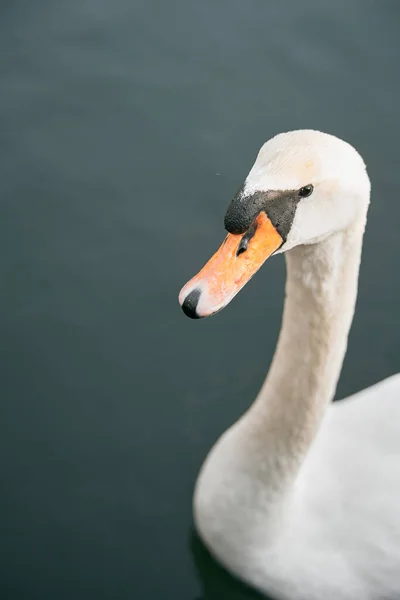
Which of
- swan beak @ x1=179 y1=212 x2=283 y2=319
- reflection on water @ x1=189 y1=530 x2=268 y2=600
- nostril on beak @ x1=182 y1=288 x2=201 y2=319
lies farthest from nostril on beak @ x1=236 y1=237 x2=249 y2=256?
reflection on water @ x1=189 y1=530 x2=268 y2=600

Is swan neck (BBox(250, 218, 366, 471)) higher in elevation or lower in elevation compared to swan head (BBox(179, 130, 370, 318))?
lower

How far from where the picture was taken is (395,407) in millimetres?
3730

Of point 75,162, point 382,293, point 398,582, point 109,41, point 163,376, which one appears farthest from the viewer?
point 109,41

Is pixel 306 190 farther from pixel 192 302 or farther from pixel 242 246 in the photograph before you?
pixel 192 302

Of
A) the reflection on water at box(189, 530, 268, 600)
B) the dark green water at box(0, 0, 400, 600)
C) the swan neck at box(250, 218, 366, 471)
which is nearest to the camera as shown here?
the swan neck at box(250, 218, 366, 471)

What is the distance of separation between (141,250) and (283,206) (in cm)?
241

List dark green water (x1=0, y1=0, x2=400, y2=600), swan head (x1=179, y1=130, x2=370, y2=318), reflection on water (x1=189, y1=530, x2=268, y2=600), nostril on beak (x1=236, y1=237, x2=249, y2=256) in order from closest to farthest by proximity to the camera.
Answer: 1. swan head (x1=179, y1=130, x2=370, y2=318)
2. nostril on beak (x1=236, y1=237, x2=249, y2=256)
3. reflection on water (x1=189, y1=530, x2=268, y2=600)
4. dark green water (x1=0, y1=0, x2=400, y2=600)

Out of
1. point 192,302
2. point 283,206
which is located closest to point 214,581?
point 192,302

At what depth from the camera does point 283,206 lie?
8.38ft

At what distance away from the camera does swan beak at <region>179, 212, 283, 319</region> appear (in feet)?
8.48

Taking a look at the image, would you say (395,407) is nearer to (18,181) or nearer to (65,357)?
(65,357)

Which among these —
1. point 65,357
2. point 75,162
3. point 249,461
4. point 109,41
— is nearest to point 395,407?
point 249,461

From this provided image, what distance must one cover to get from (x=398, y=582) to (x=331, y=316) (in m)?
1.20

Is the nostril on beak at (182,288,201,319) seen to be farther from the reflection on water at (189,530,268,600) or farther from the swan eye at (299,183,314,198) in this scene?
the reflection on water at (189,530,268,600)
